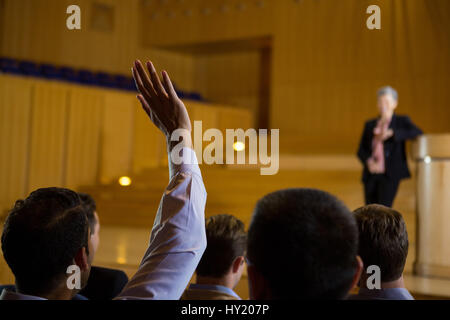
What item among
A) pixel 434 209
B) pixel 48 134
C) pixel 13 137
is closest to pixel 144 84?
pixel 434 209

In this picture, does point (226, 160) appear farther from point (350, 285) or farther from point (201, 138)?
point (350, 285)

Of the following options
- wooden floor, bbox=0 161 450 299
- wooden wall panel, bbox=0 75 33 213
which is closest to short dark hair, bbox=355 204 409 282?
wooden floor, bbox=0 161 450 299

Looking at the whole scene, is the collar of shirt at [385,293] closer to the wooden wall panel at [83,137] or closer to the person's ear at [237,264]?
the person's ear at [237,264]

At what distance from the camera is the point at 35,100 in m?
8.09

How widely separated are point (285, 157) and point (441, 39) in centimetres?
358

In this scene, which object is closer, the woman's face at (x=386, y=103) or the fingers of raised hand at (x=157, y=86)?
the fingers of raised hand at (x=157, y=86)

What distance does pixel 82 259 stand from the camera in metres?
1.27

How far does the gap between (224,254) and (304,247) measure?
2.54ft

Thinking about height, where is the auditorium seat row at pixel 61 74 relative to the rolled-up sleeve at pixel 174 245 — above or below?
above

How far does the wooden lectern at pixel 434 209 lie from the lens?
3791mm

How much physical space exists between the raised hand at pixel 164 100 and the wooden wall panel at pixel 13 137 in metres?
6.98

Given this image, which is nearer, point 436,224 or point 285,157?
point 436,224

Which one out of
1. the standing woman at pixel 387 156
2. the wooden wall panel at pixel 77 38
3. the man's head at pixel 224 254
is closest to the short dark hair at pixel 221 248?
the man's head at pixel 224 254
